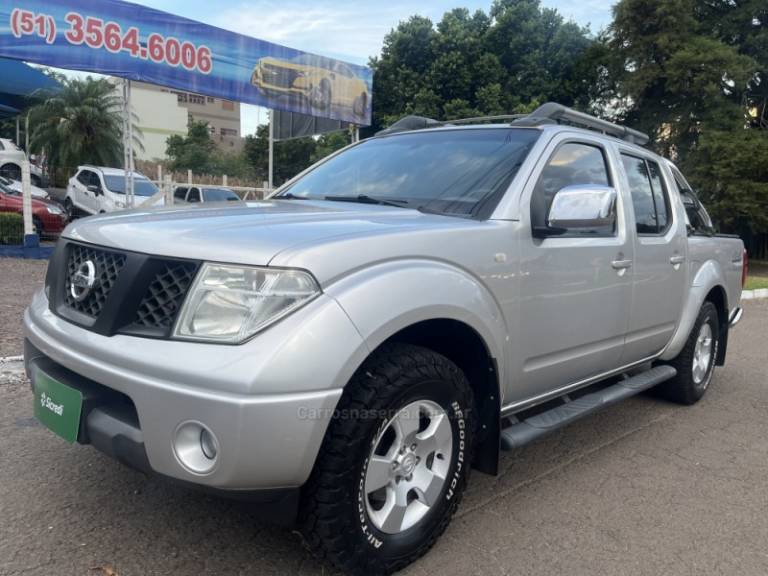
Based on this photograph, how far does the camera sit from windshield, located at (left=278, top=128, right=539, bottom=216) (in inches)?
116

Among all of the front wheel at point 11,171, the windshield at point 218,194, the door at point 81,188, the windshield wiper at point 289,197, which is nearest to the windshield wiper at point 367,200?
the windshield wiper at point 289,197

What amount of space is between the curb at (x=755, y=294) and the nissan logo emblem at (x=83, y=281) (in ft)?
38.3

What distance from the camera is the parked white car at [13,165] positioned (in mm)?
18417

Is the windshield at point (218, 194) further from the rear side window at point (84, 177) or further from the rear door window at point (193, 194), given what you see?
the rear side window at point (84, 177)

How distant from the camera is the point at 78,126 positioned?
2423cm

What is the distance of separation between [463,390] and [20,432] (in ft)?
8.44

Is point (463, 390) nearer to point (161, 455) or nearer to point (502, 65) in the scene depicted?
point (161, 455)

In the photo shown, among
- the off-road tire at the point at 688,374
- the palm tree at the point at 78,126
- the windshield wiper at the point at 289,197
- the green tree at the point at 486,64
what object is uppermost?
the green tree at the point at 486,64

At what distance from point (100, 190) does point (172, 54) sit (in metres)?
6.09

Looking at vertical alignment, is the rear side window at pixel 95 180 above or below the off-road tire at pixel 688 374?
above

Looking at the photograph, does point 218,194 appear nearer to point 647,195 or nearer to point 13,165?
point 13,165

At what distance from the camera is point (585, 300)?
316 centimetres

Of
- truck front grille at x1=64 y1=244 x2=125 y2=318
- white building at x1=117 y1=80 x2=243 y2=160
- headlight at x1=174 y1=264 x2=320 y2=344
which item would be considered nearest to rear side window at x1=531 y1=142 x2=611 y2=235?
headlight at x1=174 y1=264 x2=320 y2=344

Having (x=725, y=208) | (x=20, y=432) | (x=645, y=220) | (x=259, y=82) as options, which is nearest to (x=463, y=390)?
(x=645, y=220)
